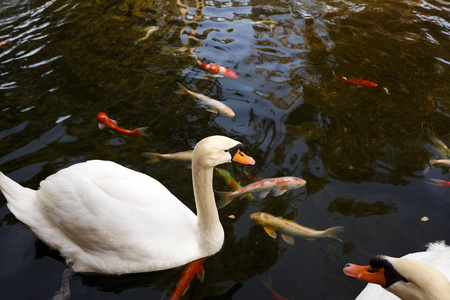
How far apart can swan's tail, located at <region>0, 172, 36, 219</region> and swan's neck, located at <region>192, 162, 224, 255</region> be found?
1.42 m

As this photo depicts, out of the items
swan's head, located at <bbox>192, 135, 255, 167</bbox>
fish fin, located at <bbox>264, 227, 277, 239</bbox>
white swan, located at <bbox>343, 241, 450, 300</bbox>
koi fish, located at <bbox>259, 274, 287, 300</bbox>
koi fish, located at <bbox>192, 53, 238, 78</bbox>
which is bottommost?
koi fish, located at <bbox>259, 274, 287, 300</bbox>

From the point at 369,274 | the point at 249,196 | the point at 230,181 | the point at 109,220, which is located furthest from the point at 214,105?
the point at 369,274

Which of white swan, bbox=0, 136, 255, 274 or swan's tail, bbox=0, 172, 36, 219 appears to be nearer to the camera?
white swan, bbox=0, 136, 255, 274

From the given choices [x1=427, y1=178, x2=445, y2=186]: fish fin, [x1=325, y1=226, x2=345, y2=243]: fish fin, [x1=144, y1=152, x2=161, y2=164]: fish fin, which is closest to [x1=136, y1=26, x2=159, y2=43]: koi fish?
[x1=144, y1=152, x2=161, y2=164]: fish fin

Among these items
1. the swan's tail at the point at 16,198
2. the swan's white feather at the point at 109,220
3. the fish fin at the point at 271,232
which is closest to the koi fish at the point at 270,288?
the fish fin at the point at 271,232

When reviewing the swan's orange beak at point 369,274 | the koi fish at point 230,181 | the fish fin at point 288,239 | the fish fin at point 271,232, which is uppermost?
the swan's orange beak at point 369,274

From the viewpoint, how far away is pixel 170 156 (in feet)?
14.6

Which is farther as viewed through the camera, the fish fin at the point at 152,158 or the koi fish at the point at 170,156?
the fish fin at the point at 152,158

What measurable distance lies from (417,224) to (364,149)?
48.0 inches

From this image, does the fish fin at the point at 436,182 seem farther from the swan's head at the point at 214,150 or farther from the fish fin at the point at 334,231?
the swan's head at the point at 214,150

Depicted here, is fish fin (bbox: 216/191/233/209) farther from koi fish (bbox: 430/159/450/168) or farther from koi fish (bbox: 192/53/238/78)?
koi fish (bbox: 192/53/238/78)

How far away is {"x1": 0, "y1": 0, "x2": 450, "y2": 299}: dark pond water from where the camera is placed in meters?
3.61

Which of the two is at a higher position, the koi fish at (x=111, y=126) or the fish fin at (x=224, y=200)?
the koi fish at (x=111, y=126)

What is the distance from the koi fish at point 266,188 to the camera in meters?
3.98
